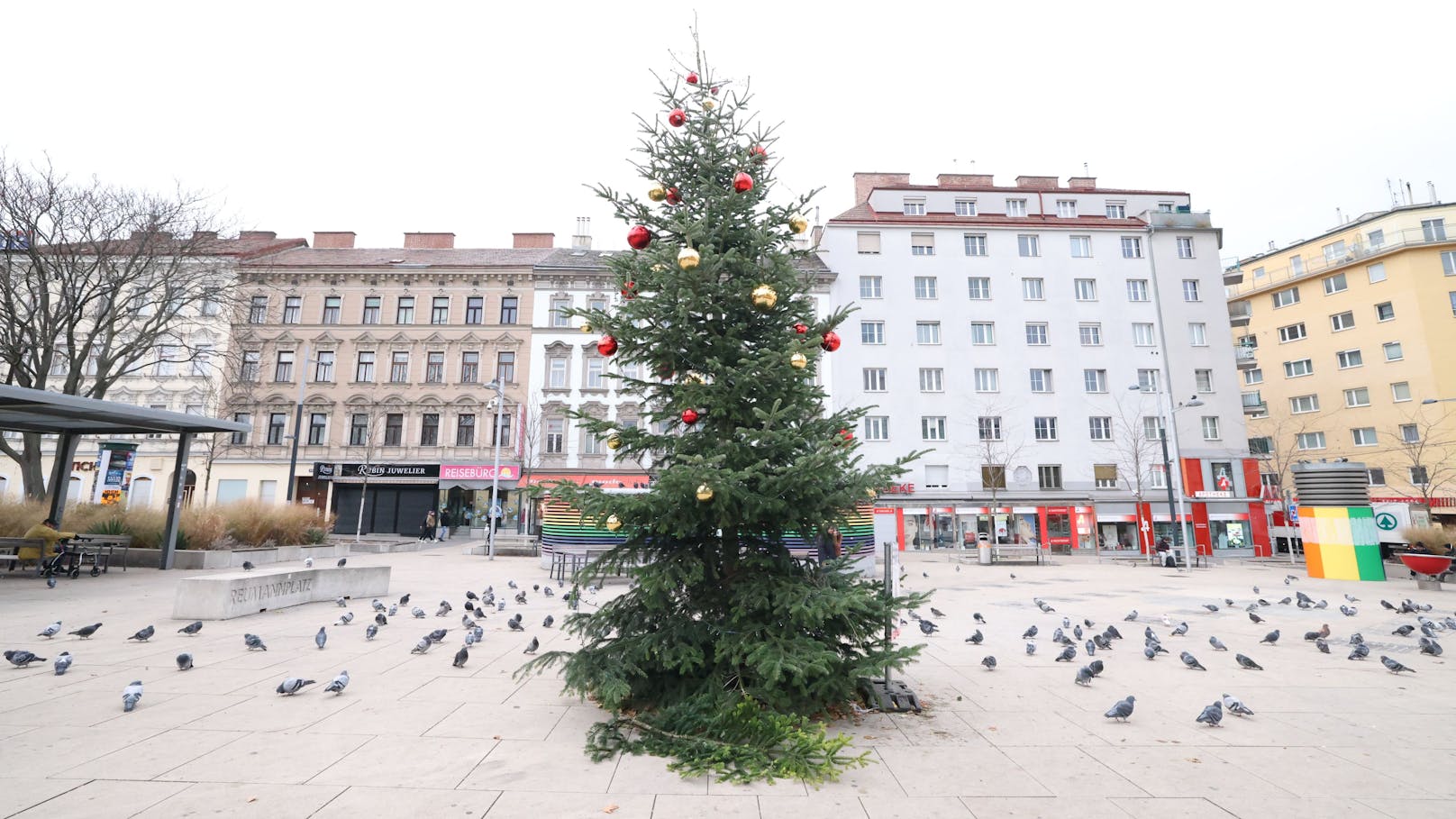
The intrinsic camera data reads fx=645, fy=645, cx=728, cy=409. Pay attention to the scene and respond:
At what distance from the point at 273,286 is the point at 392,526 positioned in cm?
1633

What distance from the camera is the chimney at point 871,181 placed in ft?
137

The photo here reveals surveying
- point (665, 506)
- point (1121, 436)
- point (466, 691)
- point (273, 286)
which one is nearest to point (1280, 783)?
point (665, 506)

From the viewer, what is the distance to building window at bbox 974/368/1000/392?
121ft

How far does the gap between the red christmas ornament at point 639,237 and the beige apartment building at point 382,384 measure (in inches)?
1236

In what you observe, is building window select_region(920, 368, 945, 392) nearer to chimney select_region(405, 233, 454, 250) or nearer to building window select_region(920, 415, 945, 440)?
building window select_region(920, 415, 945, 440)

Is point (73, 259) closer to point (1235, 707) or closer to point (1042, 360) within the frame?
point (1235, 707)

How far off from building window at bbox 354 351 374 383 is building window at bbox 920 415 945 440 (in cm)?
3200

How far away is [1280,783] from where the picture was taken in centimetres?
402

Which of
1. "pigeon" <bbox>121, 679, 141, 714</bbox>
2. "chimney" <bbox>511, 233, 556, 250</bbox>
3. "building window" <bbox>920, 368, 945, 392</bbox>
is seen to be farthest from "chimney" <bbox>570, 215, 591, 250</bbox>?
"pigeon" <bbox>121, 679, 141, 714</bbox>

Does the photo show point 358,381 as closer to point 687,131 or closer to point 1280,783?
point 687,131

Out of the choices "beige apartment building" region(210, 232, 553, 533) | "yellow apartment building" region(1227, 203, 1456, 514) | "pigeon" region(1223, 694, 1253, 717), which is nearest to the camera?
"pigeon" region(1223, 694, 1253, 717)

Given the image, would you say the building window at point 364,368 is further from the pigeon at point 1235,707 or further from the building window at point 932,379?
the pigeon at point 1235,707

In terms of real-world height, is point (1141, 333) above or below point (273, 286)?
below

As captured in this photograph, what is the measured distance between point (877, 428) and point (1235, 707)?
31.3m
